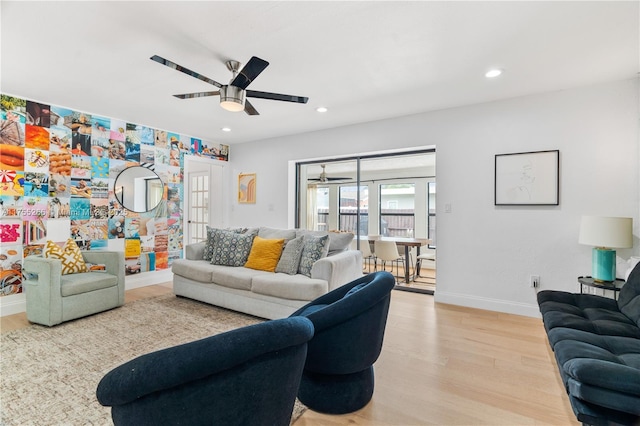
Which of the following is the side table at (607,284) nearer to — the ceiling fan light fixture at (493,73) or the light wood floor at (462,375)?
the light wood floor at (462,375)

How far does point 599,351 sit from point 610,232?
173 centimetres

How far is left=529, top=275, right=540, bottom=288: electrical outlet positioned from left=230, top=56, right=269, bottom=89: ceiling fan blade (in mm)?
3478

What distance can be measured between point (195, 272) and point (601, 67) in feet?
15.2

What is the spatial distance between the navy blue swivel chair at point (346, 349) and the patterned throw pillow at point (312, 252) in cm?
152

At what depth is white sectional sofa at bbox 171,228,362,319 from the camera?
3078 mm

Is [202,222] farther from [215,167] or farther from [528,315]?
[528,315]

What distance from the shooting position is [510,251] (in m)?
3.51

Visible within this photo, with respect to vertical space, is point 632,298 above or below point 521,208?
below

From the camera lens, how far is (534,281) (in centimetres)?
336

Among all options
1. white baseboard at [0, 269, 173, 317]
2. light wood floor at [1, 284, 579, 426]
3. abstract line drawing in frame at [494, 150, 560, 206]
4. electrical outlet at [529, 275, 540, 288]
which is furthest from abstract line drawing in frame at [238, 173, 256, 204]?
electrical outlet at [529, 275, 540, 288]

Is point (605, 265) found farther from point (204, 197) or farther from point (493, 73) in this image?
point (204, 197)

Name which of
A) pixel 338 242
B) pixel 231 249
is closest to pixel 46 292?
pixel 231 249

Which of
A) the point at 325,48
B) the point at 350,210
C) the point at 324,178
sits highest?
the point at 325,48

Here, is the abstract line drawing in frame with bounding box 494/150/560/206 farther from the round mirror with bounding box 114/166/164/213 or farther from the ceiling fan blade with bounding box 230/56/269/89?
the round mirror with bounding box 114/166/164/213
